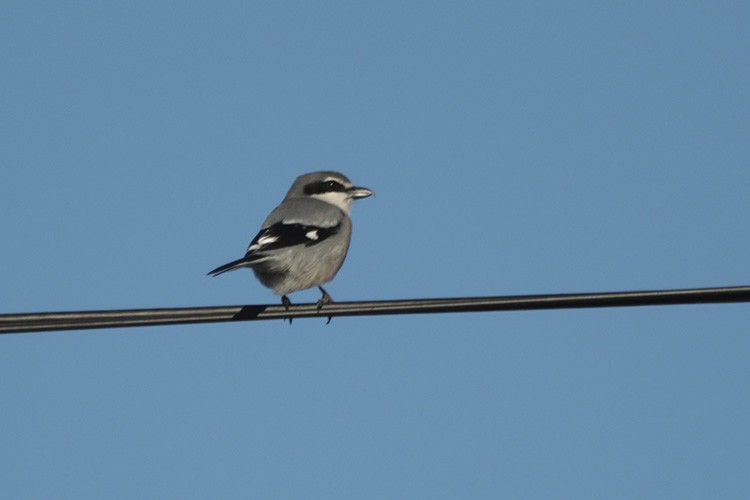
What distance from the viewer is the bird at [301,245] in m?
7.78

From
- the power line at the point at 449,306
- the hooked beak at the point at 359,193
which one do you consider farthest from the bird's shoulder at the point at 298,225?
the power line at the point at 449,306

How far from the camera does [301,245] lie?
8047 mm

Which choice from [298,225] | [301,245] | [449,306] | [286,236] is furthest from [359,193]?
[449,306]

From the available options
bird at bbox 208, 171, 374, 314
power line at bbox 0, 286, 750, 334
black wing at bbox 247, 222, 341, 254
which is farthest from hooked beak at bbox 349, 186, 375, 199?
power line at bbox 0, 286, 750, 334

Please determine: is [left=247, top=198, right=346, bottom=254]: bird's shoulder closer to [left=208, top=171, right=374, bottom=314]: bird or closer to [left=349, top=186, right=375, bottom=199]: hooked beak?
[left=208, top=171, right=374, bottom=314]: bird

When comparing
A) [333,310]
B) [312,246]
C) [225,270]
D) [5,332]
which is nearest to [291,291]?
[312,246]

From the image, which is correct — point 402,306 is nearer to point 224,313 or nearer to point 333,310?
point 333,310

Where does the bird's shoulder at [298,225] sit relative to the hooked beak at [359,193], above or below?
below

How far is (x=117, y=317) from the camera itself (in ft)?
15.8

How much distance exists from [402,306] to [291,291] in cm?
320

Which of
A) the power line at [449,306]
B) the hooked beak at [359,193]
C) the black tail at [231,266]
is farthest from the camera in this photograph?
the hooked beak at [359,193]

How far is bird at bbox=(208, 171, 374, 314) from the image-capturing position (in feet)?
25.5

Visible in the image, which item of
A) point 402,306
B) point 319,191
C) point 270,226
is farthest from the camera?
point 319,191

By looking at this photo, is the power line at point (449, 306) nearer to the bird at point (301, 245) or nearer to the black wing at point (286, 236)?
the bird at point (301, 245)
